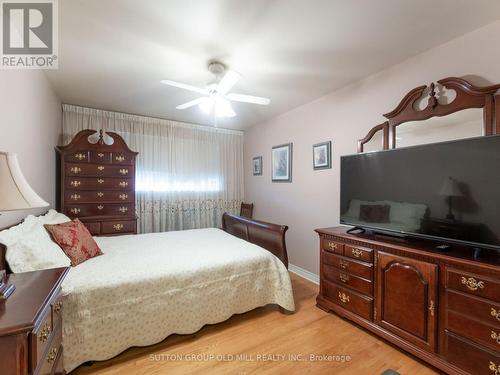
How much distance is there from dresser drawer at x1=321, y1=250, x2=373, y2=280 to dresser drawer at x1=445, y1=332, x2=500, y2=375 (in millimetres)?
602

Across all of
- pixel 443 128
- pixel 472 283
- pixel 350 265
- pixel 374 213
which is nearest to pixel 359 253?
pixel 350 265

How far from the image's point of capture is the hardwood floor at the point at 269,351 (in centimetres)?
164

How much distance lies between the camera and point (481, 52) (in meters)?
1.75

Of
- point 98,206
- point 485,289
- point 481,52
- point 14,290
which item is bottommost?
point 485,289

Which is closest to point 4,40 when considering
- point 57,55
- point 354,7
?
point 57,55

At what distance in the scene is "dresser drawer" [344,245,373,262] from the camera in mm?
1981

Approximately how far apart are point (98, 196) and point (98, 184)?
0.55ft

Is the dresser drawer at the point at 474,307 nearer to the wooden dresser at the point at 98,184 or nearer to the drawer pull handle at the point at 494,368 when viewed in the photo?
the drawer pull handle at the point at 494,368

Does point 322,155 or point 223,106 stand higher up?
point 223,106

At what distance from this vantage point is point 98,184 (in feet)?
10.6

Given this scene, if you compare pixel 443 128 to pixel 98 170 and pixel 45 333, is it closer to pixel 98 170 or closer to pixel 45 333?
pixel 45 333

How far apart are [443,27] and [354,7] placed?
0.78m

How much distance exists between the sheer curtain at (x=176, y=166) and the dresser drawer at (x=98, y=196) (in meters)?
0.42

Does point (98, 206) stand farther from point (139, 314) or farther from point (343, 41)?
point (343, 41)
